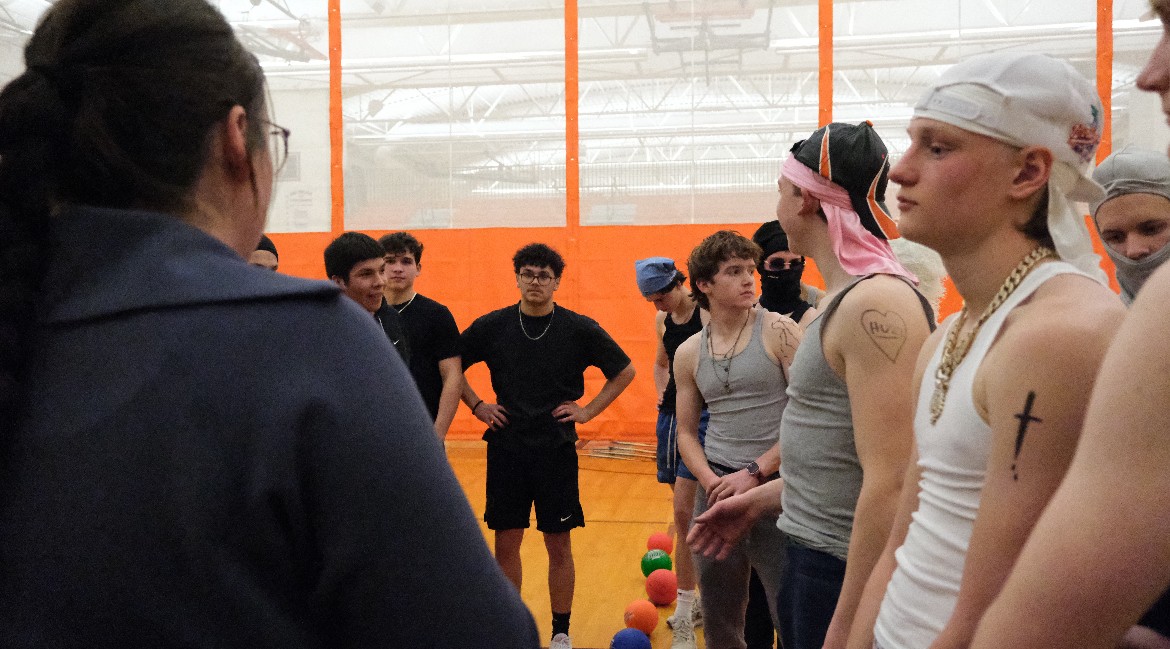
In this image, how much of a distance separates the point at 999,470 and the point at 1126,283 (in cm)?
158

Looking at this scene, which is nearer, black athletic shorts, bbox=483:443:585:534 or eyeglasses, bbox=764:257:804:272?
eyeglasses, bbox=764:257:804:272

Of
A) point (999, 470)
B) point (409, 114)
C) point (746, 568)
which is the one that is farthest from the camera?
point (409, 114)

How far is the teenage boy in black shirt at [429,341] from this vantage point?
167 inches

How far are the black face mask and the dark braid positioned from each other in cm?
296

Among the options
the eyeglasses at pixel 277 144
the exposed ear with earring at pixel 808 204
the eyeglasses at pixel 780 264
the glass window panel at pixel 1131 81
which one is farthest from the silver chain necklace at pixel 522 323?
the glass window panel at pixel 1131 81

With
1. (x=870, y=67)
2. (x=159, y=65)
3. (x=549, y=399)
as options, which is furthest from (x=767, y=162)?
(x=159, y=65)

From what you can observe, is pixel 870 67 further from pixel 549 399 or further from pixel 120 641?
pixel 120 641

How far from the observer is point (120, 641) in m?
0.72

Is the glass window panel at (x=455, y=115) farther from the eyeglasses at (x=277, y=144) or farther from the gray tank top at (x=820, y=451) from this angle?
the eyeglasses at (x=277, y=144)

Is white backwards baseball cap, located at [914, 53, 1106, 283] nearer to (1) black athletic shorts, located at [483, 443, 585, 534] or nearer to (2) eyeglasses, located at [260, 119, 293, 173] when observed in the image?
(2) eyeglasses, located at [260, 119, 293, 173]

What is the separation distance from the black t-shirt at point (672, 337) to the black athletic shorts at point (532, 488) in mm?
579

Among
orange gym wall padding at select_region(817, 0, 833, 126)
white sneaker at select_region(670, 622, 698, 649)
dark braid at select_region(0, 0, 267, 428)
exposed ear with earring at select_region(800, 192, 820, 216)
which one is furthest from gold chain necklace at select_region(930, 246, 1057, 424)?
orange gym wall padding at select_region(817, 0, 833, 126)

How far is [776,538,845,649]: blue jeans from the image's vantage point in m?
1.99

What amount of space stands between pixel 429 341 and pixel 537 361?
0.54m
